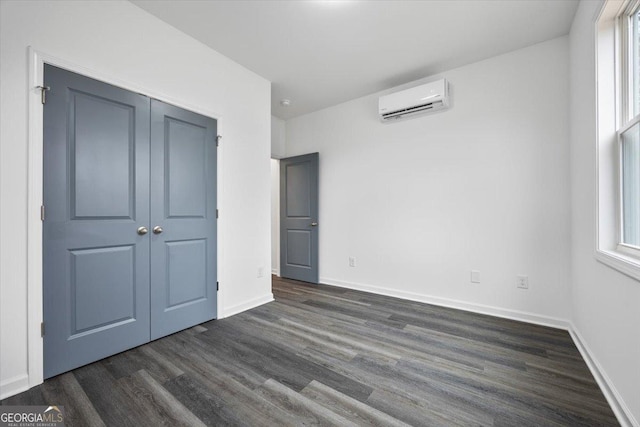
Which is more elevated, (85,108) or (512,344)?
(85,108)

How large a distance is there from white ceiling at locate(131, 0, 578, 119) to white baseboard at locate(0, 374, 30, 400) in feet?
8.89

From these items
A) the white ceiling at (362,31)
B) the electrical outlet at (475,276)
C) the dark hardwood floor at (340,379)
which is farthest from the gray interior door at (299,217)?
the electrical outlet at (475,276)

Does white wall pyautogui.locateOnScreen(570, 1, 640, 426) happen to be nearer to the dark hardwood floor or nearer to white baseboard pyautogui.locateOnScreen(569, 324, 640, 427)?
white baseboard pyautogui.locateOnScreen(569, 324, 640, 427)

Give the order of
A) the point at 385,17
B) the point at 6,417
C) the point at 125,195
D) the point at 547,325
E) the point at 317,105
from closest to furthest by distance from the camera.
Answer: the point at 6,417, the point at 125,195, the point at 385,17, the point at 547,325, the point at 317,105

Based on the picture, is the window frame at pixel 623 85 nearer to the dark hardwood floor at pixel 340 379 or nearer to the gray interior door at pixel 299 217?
the dark hardwood floor at pixel 340 379

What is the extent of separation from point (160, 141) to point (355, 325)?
243 cm

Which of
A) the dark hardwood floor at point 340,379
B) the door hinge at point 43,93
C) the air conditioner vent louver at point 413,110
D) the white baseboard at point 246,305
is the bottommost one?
the dark hardwood floor at point 340,379

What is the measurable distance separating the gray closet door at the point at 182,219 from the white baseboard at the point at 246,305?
139mm

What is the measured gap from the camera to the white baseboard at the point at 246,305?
2.86 meters

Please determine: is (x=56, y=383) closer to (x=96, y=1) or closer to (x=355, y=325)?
(x=355, y=325)

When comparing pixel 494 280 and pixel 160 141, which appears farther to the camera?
pixel 494 280

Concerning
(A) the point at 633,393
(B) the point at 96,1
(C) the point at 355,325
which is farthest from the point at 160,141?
(A) the point at 633,393

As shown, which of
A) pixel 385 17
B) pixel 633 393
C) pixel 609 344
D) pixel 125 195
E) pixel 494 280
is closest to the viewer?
pixel 633 393

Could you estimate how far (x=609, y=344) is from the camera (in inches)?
61.2
